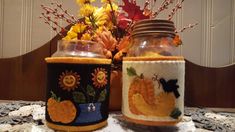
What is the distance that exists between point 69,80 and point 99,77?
0.17 feet

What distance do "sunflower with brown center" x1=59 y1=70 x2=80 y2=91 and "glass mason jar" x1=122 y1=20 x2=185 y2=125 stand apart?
10 cm

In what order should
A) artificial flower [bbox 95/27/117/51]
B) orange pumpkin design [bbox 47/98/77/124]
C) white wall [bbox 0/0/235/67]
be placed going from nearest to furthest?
orange pumpkin design [bbox 47/98/77/124] → artificial flower [bbox 95/27/117/51] → white wall [bbox 0/0/235/67]

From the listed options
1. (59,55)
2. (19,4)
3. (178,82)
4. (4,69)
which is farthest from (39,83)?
(178,82)

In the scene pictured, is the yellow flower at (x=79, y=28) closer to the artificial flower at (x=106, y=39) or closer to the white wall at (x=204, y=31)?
the artificial flower at (x=106, y=39)

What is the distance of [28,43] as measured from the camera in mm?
1096

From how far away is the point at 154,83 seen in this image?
0.38 metres

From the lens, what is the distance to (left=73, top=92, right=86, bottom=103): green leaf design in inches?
14.5

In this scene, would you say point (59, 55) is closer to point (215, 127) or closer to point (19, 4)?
point (215, 127)

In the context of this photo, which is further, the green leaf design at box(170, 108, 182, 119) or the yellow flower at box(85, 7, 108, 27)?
the yellow flower at box(85, 7, 108, 27)

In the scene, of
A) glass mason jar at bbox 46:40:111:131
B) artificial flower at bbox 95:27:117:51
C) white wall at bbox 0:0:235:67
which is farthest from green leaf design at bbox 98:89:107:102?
white wall at bbox 0:0:235:67

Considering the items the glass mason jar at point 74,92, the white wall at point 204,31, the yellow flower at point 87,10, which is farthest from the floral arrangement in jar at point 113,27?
the white wall at point 204,31

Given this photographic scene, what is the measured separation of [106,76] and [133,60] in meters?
0.06

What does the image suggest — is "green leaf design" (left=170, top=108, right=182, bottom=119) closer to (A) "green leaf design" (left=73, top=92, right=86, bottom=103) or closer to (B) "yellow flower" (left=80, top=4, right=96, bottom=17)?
(A) "green leaf design" (left=73, top=92, right=86, bottom=103)

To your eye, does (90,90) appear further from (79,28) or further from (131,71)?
(79,28)
